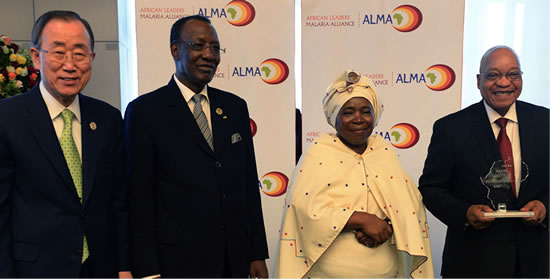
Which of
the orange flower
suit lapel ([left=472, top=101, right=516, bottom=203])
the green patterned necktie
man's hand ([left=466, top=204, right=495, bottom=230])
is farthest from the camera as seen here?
the orange flower

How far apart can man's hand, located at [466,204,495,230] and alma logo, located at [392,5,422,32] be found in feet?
8.18


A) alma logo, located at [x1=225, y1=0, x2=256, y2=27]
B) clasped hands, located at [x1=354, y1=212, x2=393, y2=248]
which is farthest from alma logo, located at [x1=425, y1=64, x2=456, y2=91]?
clasped hands, located at [x1=354, y1=212, x2=393, y2=248]

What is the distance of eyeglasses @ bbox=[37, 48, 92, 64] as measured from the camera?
2.08 meters

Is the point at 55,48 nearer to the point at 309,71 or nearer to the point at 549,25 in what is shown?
the point at 309,71

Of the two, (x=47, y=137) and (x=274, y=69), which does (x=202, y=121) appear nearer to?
(x=47, y=137)

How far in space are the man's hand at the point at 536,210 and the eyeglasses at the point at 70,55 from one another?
88.9 inches

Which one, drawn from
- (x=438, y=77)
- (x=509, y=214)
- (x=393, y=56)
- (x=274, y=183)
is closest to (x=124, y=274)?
(x=509, y=214)

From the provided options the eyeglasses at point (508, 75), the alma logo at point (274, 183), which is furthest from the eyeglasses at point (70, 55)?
the alma logo at point (274, 183)

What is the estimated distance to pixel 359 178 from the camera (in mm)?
2438

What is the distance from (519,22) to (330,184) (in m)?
4.20

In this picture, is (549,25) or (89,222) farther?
(549,25)

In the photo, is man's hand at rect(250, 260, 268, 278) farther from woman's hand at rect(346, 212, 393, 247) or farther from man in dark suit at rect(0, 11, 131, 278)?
man in dark suit at rect(0, 11, 131, 278)

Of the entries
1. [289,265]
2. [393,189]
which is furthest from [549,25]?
[289,265]

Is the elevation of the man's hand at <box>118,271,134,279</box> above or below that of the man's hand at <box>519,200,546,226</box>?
below
